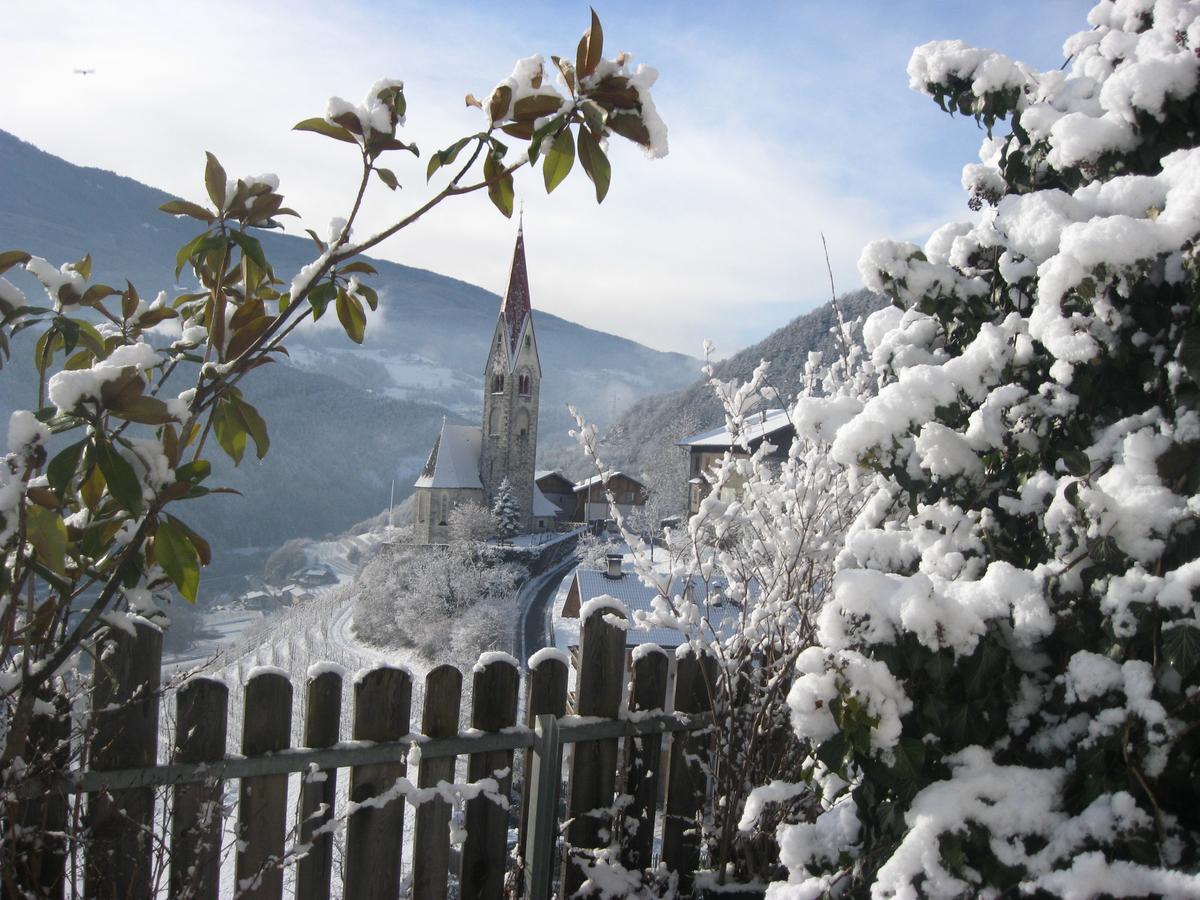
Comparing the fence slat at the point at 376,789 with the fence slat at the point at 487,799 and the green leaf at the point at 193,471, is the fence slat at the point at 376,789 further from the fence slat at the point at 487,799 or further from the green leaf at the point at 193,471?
the green leaf at the point at 193,471

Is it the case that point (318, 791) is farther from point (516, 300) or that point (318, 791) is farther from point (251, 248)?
point (516, 300)

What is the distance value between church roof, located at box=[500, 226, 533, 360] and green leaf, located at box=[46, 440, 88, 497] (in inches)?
1523

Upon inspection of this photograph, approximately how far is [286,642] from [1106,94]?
1396 inches

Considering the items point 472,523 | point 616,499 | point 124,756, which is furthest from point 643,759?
point 616,499

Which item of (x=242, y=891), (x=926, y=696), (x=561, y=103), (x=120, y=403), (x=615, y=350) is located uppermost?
(x=615, y=350)

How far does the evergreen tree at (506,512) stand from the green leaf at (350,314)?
119ft

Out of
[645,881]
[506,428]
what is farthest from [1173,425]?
[506,428]

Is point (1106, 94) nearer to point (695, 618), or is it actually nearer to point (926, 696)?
point (926, 696)

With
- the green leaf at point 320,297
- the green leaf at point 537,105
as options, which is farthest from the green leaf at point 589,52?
the green leaf at point 320,297

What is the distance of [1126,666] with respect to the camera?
1.06 meters

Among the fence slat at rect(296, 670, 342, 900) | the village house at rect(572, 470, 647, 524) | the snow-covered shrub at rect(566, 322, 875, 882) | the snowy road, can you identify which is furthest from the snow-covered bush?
the fence slat at rect(296, 670, 342, 900)

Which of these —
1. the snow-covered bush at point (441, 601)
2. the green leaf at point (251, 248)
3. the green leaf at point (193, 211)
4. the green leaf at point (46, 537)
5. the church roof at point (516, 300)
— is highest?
the church roof at point (516, 300)

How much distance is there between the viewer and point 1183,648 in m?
0.99

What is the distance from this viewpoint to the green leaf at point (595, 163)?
114cm
